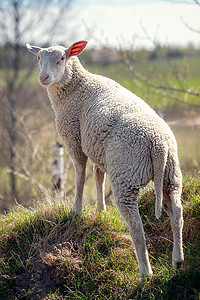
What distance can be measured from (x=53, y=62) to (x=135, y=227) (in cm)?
203

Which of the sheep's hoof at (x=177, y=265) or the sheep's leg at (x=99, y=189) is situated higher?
the sheep's leg at (x=99, y=189)

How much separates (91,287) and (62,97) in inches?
85.0

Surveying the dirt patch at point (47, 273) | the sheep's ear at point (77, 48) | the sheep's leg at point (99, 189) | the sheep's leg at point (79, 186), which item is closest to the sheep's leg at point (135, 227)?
the dirt patch at point (47, 273)

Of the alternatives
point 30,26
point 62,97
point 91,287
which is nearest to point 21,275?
point 91,287

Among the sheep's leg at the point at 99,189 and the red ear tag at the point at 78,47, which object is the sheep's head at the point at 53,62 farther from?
the sheep's leg at the point at 99,189

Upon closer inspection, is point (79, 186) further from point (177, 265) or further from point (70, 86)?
point (177, 265)

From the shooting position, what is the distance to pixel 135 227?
3.21 meters

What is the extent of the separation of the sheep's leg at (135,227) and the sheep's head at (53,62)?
1.55 m

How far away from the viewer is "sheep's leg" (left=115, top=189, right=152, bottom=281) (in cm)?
320

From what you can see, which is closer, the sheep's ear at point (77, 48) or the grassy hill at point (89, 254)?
the grassy hill at point (89, 254)

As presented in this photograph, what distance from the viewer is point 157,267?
3488 millimetres

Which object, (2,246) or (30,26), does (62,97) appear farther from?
Answer: (30,26)

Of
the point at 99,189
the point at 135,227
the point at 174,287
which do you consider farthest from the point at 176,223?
the point at 99,189

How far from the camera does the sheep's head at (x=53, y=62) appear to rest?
3862mm
